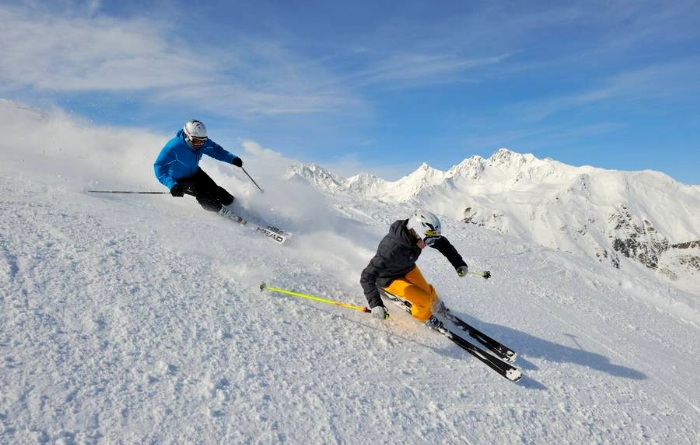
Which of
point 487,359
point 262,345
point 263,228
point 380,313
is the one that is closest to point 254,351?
point 262,345

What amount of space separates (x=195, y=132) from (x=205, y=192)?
1.53 meters

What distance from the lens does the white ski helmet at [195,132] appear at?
11164 mm

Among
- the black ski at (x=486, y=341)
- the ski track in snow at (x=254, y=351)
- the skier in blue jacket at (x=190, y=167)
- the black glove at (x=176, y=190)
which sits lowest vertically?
the ski track in snow at (x=254, y=351)

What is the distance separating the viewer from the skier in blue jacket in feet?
36.3

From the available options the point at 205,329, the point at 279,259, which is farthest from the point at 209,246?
the point at 205,329

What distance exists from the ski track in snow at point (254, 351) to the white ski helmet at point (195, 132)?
5.47 feet

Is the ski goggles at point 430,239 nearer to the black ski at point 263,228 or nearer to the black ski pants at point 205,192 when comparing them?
the black ski at point 263,228

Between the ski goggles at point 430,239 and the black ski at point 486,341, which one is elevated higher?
the ski goggles at point 430,239

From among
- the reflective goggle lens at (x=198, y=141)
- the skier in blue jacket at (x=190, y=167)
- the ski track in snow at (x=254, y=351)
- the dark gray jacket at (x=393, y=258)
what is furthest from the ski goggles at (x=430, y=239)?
the reflective goggle lens at (x=198, y=141)

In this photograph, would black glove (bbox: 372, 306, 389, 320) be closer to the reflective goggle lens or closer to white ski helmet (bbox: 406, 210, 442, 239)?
white ski helmet (bbox: 406, 210, 442, 239)

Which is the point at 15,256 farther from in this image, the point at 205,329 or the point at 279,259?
the point at 279,259

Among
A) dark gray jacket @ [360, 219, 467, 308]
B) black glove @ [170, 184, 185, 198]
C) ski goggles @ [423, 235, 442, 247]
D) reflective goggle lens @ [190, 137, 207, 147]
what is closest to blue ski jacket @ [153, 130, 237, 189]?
reflective goggle lens @ [190, 137, 207, 147]

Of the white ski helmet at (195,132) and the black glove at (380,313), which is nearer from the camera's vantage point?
the black glove at (380,313)

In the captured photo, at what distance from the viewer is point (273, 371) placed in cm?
560
